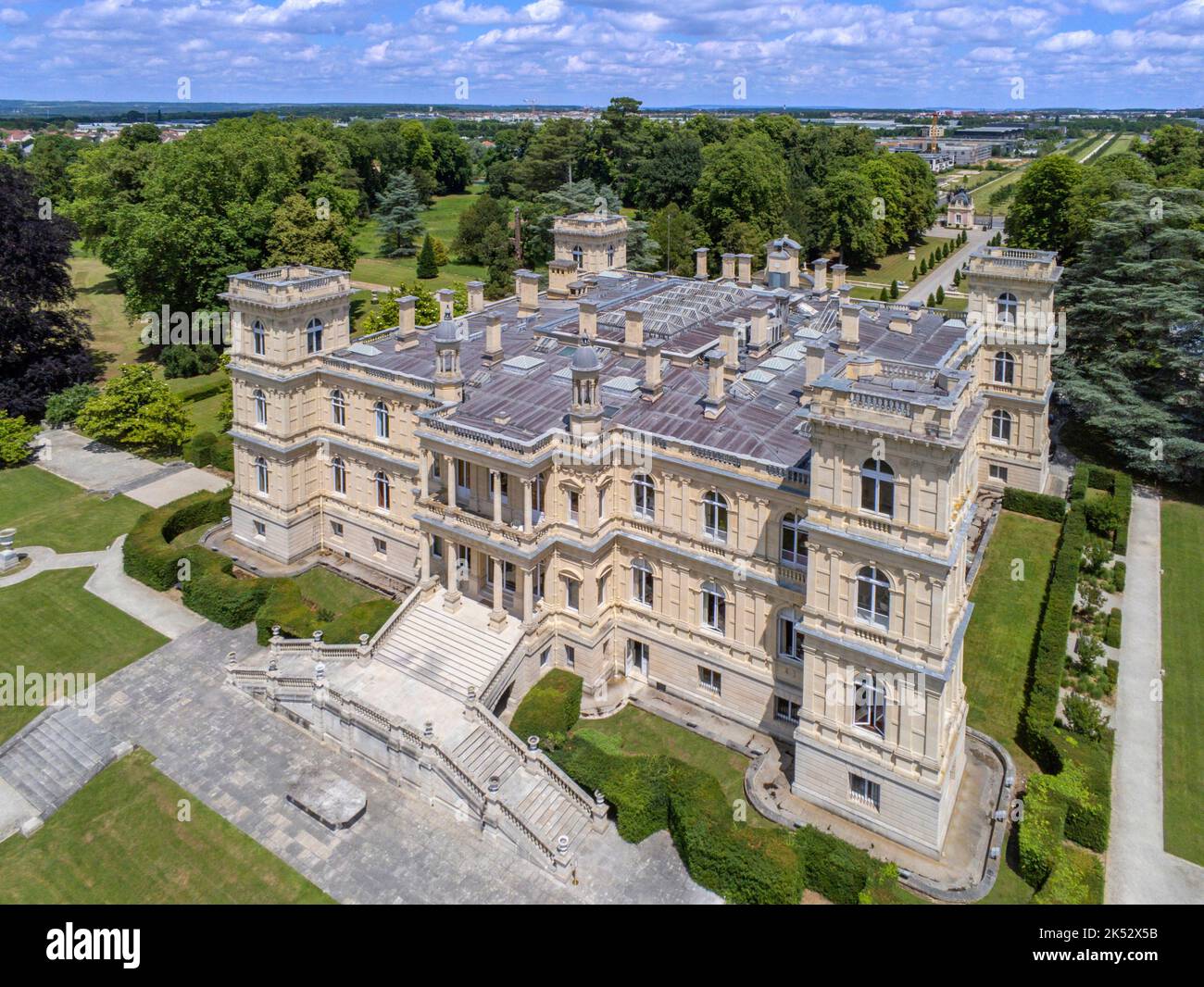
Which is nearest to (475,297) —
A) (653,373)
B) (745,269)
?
(745,269)

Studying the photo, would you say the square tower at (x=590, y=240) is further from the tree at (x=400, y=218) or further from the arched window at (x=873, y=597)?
the tree at (x=400, y=218)

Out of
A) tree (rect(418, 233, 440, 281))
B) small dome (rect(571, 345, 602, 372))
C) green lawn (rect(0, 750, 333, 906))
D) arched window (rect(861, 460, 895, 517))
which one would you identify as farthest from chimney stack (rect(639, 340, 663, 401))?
tree (rect(418, 233, 440, 281))

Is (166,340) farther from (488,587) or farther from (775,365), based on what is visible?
(775,365)

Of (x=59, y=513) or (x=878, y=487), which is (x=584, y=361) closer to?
(x=878, y=487)

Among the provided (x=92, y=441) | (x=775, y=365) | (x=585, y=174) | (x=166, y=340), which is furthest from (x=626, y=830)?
(x=585, y=174)

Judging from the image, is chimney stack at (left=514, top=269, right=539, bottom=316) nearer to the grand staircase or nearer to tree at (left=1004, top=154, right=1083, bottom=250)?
the grand staircase
